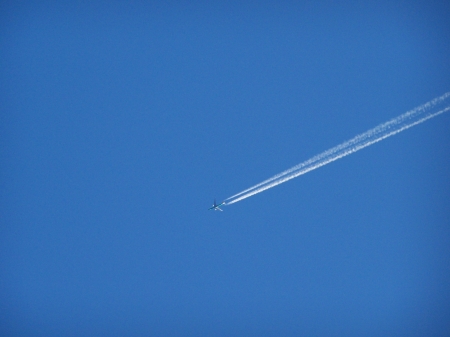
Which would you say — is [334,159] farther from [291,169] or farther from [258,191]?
[258,191]

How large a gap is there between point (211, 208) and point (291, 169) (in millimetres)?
9081

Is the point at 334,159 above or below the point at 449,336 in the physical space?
above

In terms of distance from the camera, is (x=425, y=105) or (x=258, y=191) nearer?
(x=425, y=105)

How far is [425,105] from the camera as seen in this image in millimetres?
30719

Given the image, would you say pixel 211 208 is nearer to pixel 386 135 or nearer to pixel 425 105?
pixel 386 135

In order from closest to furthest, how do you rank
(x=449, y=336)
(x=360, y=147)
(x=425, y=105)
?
(x=425, y=105), (x=360, y=147), (x=449, y=336)

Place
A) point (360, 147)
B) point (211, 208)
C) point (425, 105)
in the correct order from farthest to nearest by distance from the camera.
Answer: point (211, 208) < point (360, 147) < point (425, 105)

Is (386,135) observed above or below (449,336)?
above

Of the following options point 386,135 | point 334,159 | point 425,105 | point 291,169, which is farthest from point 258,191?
point 425,105

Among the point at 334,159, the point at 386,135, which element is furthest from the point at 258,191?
the point at 386,135

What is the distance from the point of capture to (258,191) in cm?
3697

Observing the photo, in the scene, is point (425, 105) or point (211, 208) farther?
point (211, 208)

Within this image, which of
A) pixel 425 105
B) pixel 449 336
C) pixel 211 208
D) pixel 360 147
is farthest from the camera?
pixel 211 208

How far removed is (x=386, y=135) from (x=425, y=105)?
3.60 meters
